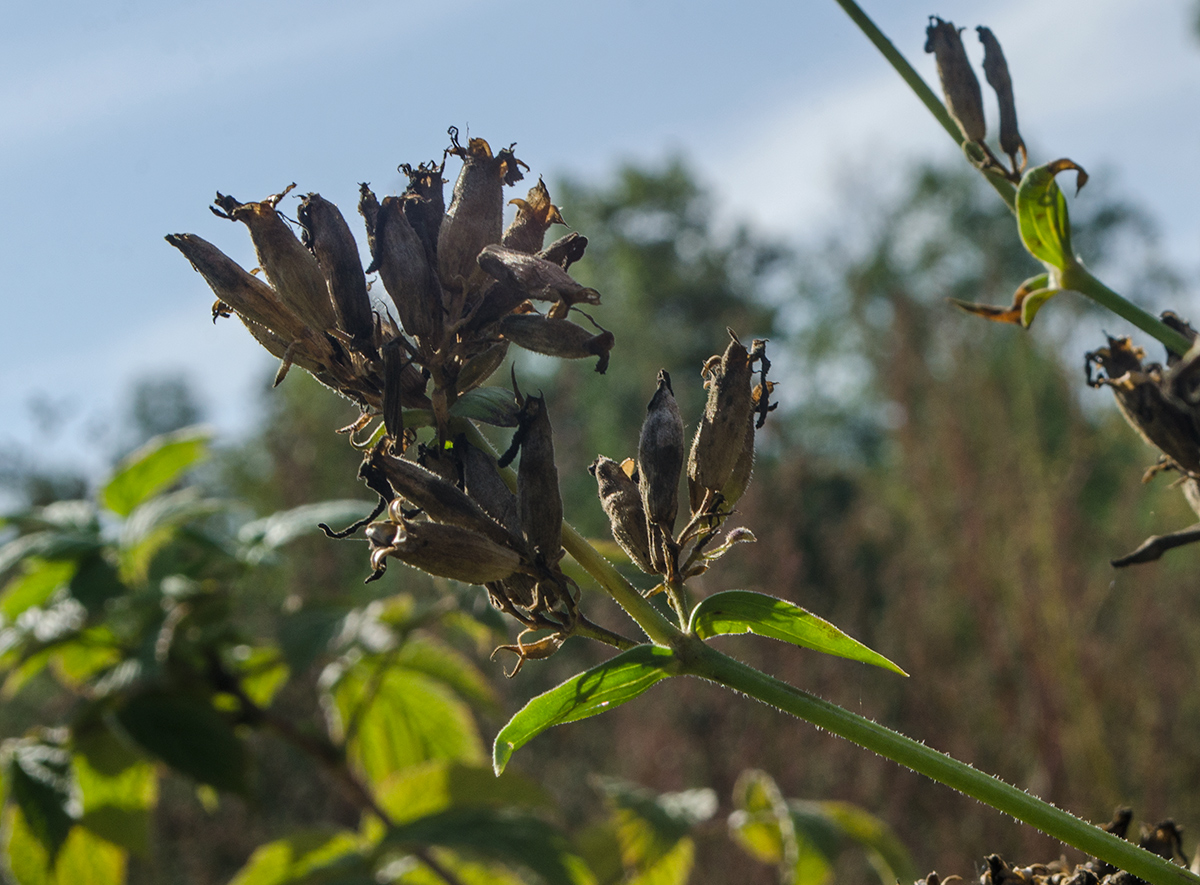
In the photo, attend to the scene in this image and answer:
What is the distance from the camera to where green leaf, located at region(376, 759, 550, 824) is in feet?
6.25

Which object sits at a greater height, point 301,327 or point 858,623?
point 301,327

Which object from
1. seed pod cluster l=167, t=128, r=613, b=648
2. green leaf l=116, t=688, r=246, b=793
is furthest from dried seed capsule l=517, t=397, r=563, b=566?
green leaf l=116, t=688, r=246, b=793

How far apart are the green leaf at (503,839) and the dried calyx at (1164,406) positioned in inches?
39.3

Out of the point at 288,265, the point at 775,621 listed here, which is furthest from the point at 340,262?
the point at 775,621

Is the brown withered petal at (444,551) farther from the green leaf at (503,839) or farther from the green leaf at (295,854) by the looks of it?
the green leaf at (295,854)

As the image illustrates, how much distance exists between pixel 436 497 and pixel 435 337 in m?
0.13

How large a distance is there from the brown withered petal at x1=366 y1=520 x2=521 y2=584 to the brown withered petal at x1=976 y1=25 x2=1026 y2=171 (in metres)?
0.64

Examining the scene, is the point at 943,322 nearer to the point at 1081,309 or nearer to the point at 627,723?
the point at 1081,309

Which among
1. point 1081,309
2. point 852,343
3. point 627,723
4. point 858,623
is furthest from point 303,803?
point 852,343

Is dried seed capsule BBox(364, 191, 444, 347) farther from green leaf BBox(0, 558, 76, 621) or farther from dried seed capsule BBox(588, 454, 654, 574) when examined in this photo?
green leaf BBox(0, 558, 76, 621)

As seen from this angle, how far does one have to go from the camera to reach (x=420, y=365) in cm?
85

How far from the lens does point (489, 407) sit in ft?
2.61

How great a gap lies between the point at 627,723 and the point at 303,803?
1.93 meters

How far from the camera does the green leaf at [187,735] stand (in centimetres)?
176
